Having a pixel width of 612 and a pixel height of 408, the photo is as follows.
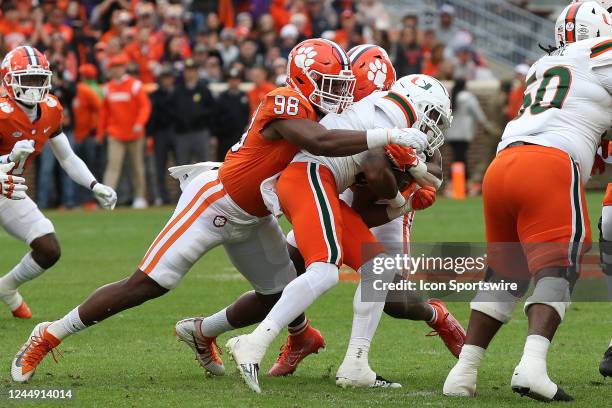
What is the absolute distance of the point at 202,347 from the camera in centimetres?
629

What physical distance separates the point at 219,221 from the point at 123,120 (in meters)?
10.8

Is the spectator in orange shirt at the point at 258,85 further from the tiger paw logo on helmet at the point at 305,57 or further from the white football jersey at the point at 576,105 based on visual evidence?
the white football jersey at the point at 576,105

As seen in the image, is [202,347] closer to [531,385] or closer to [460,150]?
[531,385]

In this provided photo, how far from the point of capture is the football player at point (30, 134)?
7.89m

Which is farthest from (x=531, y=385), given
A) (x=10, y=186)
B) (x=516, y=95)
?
(x=516, y=95)

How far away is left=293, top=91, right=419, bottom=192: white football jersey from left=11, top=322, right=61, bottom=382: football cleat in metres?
1.52

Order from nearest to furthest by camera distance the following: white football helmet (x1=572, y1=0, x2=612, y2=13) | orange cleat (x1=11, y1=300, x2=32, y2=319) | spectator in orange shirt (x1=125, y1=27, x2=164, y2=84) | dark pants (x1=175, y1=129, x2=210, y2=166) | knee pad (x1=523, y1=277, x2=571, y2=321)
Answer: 1. knee pad (x1=523, y1=277, x2=571, y2=321)
2. white football helmet (x1=572, y1=0, x2=612, y2=13)
3. orange cleat (x1=11, y1=300, x2=32, y2=319)
4. dark pants (x1=175, y1=129, x2=210, y2=166)
5. spectator in orange shirt (x1=125, y1=27, x2=164, y2=84)

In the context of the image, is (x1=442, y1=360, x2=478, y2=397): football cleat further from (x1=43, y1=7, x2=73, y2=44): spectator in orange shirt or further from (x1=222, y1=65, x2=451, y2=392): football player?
(x1=43, y1=7, x2=73, y2=44): spectator in orange shirt

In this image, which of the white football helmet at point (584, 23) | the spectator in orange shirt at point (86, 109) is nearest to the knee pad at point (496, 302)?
the white football helmet at point (584, 23)

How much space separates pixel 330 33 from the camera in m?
18.4

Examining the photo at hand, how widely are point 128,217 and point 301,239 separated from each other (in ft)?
34.2

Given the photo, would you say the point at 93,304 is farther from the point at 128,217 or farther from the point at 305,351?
the point at 128,217

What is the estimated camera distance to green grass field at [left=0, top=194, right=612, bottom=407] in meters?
5.48

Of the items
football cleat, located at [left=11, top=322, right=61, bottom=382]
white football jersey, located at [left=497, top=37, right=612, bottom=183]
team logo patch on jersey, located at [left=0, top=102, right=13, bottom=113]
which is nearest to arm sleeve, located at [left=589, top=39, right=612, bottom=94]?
white football jersey, located at [left=497, top=37, right=612, bottom=183]
